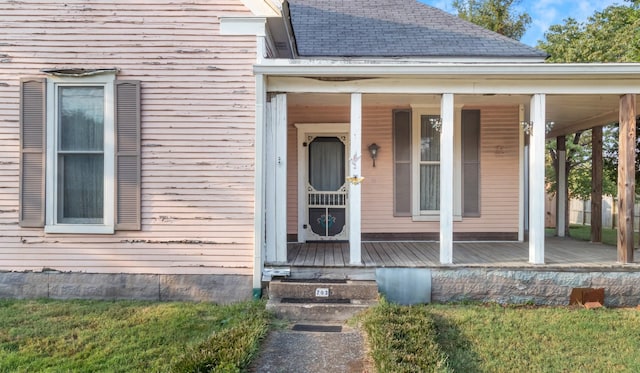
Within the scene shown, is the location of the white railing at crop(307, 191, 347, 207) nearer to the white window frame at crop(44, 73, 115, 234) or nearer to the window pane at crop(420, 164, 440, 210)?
the window pane at crop(420, 164, 440, 210)

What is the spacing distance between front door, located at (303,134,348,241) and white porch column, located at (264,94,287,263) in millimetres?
1841

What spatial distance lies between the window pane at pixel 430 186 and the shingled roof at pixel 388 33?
195cm

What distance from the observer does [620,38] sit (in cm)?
1195

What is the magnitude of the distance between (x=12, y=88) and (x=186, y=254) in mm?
2911

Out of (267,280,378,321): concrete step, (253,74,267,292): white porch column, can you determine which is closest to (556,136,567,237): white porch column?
(267,280,378,321): concrete step

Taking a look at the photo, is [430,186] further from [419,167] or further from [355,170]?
[355,170]

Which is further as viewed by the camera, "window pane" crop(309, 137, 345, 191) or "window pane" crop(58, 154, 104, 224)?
"window pane" crop(309, 137, 345, 191)

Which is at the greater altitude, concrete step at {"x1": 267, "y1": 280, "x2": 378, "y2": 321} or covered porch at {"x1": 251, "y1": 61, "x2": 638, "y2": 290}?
covered porch at {"x1": 251, "y1": 61, "x2": 638, "y2": 290}

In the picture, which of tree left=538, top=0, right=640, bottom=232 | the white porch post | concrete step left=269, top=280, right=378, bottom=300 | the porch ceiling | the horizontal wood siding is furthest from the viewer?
tree left=538, top=0, right=640, bottom=232

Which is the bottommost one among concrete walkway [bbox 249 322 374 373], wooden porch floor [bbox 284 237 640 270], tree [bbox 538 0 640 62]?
concrete walkway [bbox 249 322 374 373]

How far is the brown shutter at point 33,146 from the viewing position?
189 inches

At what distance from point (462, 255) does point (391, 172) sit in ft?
6.34

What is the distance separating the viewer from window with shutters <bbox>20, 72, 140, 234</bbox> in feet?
15.7

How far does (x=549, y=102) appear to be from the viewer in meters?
5.78
